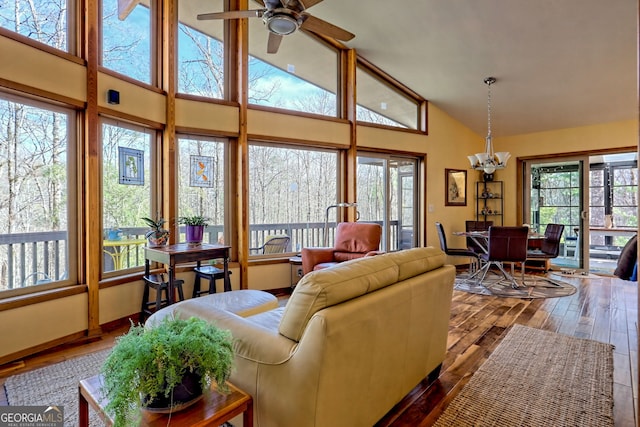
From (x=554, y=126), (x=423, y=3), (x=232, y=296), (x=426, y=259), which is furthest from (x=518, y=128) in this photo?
(x=232, y=296)

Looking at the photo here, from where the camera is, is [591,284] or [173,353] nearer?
[173,353]

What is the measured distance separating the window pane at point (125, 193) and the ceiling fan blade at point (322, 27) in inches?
85.1

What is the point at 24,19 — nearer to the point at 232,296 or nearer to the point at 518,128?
the point at 232,296

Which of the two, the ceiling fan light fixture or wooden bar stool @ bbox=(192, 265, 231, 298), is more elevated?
the ceiling fan light fixture

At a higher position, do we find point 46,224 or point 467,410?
point 46,224

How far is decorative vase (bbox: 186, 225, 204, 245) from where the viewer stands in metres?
3.42

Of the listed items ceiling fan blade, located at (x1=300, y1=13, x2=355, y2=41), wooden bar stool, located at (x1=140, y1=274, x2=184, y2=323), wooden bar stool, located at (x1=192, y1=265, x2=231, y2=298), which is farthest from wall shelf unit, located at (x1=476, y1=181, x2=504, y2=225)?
wooden bar stool, located at (x1=140, y1=274, x2=184, y2=323)

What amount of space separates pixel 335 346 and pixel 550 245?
5295 mm

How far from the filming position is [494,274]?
5680mm

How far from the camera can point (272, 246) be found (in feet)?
15.0

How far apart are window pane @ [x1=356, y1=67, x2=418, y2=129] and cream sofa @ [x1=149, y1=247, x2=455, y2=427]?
3960 mm

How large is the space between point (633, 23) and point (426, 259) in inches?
138

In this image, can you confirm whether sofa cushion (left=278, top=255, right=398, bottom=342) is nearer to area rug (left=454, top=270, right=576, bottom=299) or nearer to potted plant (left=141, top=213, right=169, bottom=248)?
potted plant (left=141, top=213, right=169, bottom=248)

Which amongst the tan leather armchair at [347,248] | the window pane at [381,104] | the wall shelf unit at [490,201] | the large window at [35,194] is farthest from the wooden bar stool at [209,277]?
the wall shelf unit at [490,201]
